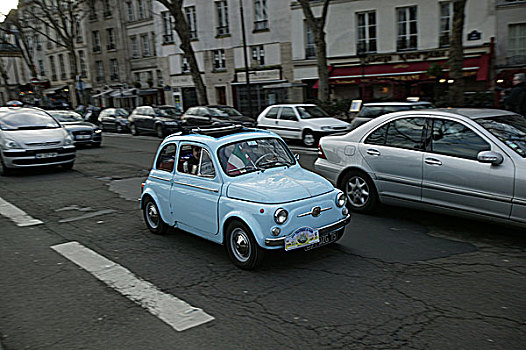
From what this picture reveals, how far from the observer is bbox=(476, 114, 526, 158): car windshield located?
6.02 meters

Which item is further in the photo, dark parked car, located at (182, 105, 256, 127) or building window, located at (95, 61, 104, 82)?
building window, located at (95, 61, 104, 82)

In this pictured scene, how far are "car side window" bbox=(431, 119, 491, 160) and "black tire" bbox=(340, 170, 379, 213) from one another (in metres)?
1.18

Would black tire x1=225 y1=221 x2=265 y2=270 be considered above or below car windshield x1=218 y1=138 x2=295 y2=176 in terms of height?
below

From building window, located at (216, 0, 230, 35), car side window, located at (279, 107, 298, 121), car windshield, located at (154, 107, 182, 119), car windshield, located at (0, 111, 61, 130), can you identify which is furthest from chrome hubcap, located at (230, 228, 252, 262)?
building window, located at (216, 0, 230, 35)

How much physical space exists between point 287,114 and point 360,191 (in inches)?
436

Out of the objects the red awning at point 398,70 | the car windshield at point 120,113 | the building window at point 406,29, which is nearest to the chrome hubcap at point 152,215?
the red awning at point 398,70

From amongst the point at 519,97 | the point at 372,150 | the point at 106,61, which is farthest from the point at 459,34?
the point at 106,61

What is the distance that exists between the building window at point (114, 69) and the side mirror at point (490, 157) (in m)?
46.7

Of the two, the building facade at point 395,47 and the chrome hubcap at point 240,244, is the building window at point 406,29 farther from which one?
the chrome hubcap at point 240,244

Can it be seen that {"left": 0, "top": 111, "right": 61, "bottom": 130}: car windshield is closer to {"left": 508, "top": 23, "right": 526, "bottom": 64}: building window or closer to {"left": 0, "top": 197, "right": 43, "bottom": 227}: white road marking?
{"left": 0, "top": 197, "right": 43, "bottom": 227}: white road marking

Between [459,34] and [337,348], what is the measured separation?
15.1 metres

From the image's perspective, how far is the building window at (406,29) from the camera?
27656 millimetres

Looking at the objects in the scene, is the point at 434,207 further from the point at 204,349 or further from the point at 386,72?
the point at 386,72

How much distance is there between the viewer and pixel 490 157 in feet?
19.3
